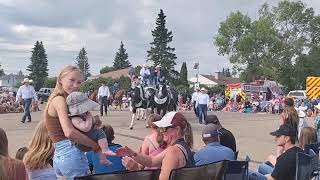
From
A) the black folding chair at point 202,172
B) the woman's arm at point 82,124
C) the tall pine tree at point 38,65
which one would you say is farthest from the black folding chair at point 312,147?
the tall pine tree at point 38,65

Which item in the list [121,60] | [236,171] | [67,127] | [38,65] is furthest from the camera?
[121,60]

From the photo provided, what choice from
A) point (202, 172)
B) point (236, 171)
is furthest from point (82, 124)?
point (236, 171)

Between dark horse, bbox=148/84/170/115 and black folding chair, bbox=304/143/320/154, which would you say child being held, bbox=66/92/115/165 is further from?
dark horse, bbox=148/84/170/115

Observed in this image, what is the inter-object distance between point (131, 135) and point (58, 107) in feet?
40.4

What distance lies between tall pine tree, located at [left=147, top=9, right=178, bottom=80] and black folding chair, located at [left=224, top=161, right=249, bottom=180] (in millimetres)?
84789

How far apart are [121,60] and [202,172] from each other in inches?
5464

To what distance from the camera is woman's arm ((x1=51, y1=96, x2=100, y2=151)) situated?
16.5 ft

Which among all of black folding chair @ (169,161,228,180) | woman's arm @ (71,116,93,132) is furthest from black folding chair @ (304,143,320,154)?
woman's arm @ (71,116,93,132)

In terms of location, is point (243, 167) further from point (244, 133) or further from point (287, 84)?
point (287, 84)

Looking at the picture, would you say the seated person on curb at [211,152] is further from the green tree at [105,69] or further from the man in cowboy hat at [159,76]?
the green tree at [105,69]

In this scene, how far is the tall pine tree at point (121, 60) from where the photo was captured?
141750 mm

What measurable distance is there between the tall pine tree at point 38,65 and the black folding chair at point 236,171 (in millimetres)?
101281

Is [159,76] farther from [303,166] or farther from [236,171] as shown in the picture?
[236,171]

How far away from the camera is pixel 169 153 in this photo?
15.8 ft
